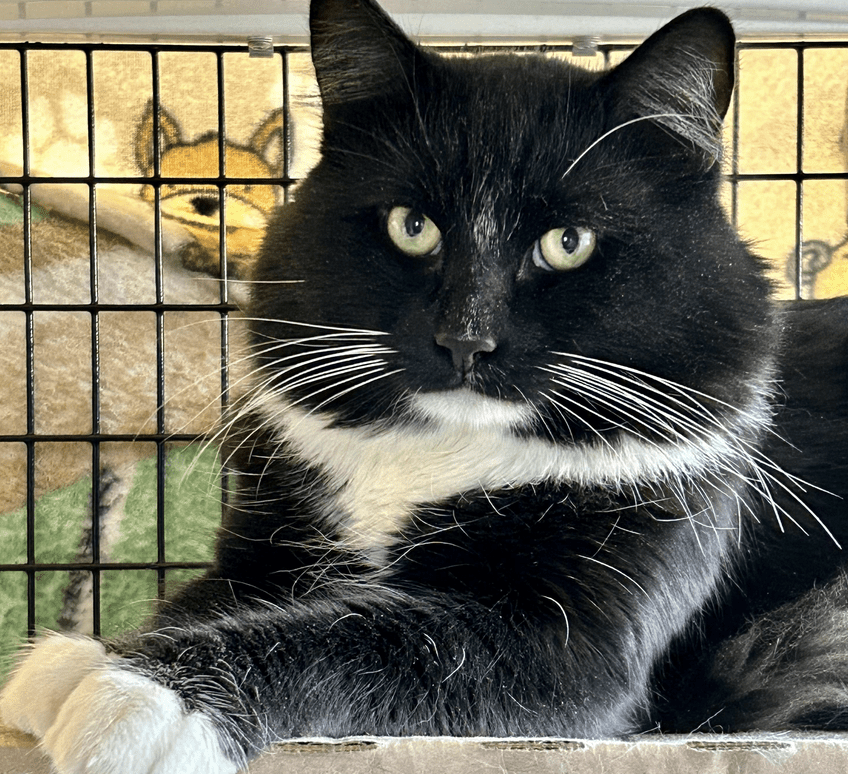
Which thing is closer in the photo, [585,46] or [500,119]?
[500,119]

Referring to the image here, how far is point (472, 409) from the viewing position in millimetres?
909

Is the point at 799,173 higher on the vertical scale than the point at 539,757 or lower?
higher

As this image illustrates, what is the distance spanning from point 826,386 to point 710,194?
1.02ft

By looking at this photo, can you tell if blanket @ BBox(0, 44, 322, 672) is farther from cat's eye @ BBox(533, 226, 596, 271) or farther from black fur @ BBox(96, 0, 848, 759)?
cat's eye @ BBox(533, 226, 596, 271)

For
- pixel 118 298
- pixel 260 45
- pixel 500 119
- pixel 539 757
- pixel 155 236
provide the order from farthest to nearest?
1. pixel 118 298
2. pixel 155 236
3. pixel 260 45
4. pixel 500 119
5. pixel 539 757

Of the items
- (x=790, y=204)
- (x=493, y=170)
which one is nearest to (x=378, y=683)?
(x=493, y=170)

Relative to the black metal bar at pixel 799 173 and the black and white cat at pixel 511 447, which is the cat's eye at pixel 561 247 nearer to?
the black and white cat at pixel 511 447

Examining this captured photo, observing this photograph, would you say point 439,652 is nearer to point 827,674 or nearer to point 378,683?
point 378,683

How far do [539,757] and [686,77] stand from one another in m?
0.65

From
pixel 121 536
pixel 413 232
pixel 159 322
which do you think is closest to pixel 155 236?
pixel 159 322

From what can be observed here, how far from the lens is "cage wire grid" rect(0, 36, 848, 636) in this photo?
1.35m

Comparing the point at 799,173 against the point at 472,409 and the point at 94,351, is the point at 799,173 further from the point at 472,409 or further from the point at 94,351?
the point at 94,351

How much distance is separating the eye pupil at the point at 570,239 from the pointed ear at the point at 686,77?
0.49 feet

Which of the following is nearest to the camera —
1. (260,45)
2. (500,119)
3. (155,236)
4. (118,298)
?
(500,119)
